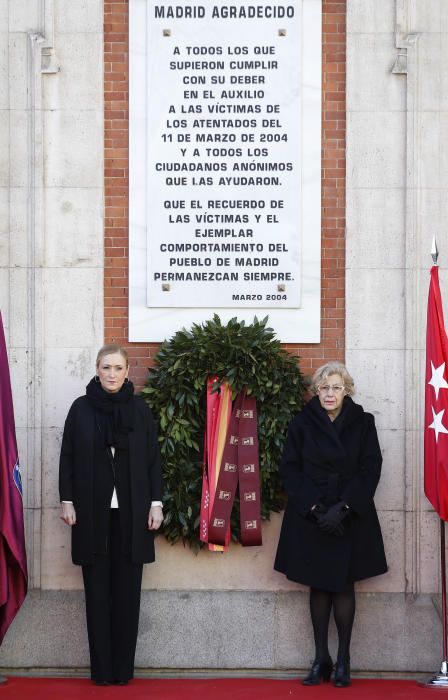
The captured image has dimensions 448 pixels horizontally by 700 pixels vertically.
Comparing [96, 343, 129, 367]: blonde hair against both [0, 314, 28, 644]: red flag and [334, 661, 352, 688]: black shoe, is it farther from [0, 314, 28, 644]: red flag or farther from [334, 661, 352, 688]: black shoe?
[334, 661, 352, 688]: black shoe

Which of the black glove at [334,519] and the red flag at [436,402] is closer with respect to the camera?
the black glove at [334,519]

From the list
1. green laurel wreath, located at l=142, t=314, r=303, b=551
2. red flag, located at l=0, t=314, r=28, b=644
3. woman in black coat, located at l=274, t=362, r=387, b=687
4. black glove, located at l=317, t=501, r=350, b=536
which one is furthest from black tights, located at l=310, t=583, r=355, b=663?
red flag, located at l=0, t=314, r=28, b=644

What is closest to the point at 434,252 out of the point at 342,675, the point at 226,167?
the point at 226,167

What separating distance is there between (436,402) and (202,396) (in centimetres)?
157

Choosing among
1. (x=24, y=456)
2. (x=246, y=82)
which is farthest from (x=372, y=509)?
(x=246, y=82)

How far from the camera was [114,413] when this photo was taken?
7344mm

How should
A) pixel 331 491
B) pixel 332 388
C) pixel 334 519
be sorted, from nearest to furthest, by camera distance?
pixel 334 519, pixel 331 491, pixel 332 388

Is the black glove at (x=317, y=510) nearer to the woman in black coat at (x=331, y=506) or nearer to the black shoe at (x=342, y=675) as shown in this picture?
the woman in black coat at (x=331, y=506)

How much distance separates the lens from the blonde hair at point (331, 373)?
738cm

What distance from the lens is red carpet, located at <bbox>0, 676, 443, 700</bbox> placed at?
23.2 ft

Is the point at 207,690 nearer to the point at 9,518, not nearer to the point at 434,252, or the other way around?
the point at 9,518

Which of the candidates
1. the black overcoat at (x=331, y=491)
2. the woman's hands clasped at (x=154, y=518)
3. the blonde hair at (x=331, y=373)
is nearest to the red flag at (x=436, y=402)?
the black overcoat at (x=331, y=491)

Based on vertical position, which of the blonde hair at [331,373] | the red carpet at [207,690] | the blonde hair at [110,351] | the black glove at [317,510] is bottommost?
the red carpet at [207,690]

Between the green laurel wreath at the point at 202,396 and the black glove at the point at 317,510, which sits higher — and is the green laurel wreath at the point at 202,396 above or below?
above
